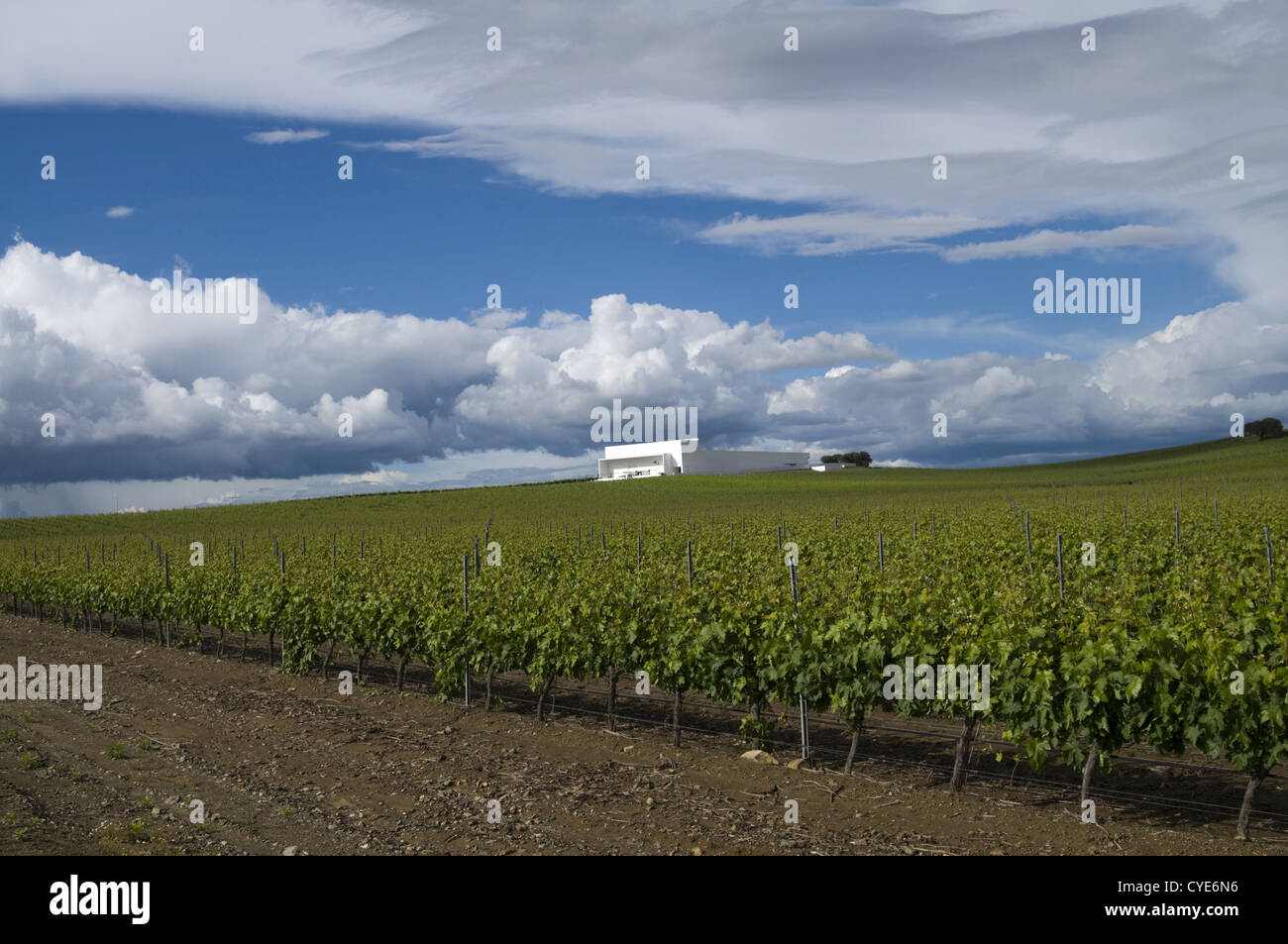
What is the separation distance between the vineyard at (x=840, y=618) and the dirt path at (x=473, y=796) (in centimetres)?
55

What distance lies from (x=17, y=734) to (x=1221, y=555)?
55.5 feet

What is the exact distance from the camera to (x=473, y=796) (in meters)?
7.69

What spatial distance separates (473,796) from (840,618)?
12.6 feet

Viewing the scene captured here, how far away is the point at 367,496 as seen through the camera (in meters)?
70.2

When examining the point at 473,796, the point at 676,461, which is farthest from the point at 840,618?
the point at 676,461

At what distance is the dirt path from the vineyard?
1.79 ft

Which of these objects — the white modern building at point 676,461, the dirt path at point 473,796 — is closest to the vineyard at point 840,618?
the dirt path at point 473,796

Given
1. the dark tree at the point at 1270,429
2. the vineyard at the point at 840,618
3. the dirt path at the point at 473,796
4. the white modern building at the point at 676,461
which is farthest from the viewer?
the white modern building at the point at 676,461

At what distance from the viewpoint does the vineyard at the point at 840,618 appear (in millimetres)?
7105

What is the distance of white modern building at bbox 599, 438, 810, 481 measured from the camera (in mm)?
97375

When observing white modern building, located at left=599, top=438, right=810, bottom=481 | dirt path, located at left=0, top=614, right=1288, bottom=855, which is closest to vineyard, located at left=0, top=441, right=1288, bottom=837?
dirt path, located at left=0, top=614, right=1288, bottom=855

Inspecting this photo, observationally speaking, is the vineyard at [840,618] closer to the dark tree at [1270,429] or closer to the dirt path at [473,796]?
the dirt path at [473,796]

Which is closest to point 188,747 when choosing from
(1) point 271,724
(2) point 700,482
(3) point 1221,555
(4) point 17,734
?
(1) point 271,724
